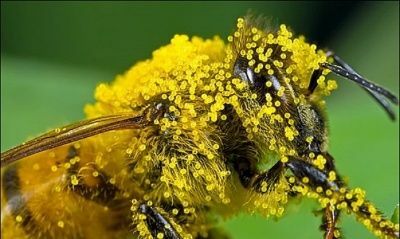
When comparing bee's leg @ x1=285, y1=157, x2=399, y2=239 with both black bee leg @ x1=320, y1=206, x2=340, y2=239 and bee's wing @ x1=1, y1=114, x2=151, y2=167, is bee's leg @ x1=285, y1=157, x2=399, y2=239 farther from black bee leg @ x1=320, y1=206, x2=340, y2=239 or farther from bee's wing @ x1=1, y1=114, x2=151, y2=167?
bee's wing @ x1=1, y1=114, x2=151, y2=167

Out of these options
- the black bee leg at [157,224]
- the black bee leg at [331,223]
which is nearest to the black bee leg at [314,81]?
the black bee leg at [331,223]

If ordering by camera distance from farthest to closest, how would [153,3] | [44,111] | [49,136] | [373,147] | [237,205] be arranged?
1. [153,3]
2. [44,111]
3. [373,147]
4. [237,205]
5. [49,136]

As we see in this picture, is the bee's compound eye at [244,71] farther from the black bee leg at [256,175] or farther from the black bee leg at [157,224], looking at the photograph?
the black bee leg at [157,224]

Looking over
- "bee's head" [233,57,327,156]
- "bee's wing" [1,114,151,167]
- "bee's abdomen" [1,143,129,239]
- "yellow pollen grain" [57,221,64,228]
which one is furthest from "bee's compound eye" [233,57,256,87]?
"yellow pollen grain" [57,221,64,228]

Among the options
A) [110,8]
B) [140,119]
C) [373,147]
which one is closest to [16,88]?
[110,8]

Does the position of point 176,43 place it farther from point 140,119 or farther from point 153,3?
point 153,3

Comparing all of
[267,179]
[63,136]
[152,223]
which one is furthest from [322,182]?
[63,136]

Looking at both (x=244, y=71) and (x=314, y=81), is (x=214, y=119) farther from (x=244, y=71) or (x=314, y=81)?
(x=314, y=81)
